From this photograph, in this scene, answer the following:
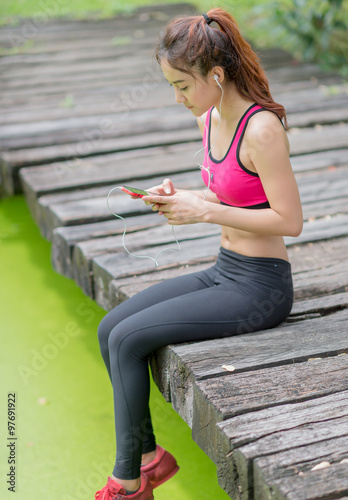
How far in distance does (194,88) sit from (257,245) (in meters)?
0.54

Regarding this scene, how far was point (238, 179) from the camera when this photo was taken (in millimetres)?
1964

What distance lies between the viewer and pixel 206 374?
1.83 meters

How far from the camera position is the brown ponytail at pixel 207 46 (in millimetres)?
1865

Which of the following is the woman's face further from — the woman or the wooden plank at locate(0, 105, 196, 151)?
the wooden plank at locate(0, 105, 196, 151)

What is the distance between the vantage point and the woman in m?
1.88

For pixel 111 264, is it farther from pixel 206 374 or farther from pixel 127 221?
pixel 206 374

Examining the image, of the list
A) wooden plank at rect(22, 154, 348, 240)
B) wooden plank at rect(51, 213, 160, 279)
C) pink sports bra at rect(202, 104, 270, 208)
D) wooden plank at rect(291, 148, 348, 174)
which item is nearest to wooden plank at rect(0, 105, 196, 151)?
wooden plank at rect(22, 154, 348, 240)

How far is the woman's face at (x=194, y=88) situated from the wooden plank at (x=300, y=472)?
105 centimetres

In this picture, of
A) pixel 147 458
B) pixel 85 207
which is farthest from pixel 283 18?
pixel 147 458

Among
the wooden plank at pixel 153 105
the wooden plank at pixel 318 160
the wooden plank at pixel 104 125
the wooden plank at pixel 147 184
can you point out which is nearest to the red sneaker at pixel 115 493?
the wooden plank at pixel 147 184

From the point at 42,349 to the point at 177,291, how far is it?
1.34m

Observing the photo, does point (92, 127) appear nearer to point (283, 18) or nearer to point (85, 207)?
point (85, 207)

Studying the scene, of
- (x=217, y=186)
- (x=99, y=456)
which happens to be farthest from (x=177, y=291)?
(x=99, y=456)

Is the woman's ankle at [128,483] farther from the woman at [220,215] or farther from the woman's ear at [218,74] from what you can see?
the woman's ear at [218,74]
